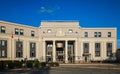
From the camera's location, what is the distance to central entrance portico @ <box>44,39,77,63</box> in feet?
249

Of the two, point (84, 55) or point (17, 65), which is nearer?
point (17, 65)

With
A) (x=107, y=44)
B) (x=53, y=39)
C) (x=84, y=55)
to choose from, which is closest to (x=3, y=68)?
(x=53, y=39)

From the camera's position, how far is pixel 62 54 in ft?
256

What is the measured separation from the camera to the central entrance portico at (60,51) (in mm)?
75875

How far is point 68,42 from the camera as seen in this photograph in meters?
78.1

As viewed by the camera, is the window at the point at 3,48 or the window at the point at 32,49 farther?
the window at the point at 32,49

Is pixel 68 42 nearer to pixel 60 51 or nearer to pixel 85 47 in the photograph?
pixel 60 51

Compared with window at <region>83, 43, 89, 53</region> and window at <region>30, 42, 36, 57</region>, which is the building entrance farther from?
window at <region>30, 42, 36, 57</region>

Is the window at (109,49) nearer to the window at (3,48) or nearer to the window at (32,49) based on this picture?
the window at (32,49)

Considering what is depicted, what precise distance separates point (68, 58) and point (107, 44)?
15351 mm

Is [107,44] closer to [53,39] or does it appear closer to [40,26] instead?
[53,39]

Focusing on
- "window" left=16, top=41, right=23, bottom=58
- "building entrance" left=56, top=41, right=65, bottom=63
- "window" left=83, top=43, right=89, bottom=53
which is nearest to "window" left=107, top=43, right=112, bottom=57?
"window" left=83, top=43, right=89, bottom=53

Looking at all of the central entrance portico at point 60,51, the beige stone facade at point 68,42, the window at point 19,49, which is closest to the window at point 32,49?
the beige stone facade at point 68,42

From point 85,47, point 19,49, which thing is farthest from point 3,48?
point 85,47
